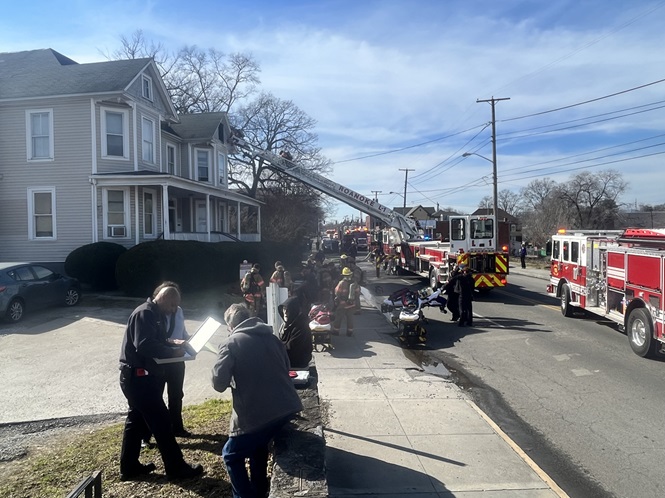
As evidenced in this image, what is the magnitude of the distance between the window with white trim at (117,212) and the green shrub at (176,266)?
3.30 m

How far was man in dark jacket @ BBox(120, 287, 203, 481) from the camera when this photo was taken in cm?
461

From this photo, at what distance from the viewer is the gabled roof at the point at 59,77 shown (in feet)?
66.4

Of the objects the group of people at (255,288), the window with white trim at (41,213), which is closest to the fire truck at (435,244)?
the group of people at (255,288)

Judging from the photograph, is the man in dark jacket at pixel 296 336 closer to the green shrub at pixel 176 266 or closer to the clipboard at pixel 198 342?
the clipboard at pixel 198 342

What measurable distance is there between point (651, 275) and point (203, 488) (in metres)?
8.95

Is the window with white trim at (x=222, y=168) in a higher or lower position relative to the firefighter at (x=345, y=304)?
higher

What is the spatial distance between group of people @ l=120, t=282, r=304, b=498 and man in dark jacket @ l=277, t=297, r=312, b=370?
1803 mm

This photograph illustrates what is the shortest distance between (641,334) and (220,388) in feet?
30.9

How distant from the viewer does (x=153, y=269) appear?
16.8 metres

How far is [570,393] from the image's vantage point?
7988 millimetres

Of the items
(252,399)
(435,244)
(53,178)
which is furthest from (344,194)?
(252,399)

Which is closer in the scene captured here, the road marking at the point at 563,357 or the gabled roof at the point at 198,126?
the road marking at the point at 563,357

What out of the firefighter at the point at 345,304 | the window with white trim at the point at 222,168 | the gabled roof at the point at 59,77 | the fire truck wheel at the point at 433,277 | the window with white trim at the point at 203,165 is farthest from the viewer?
the window with white trim at the point at 222,168

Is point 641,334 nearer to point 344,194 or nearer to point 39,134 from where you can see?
point 344,194
